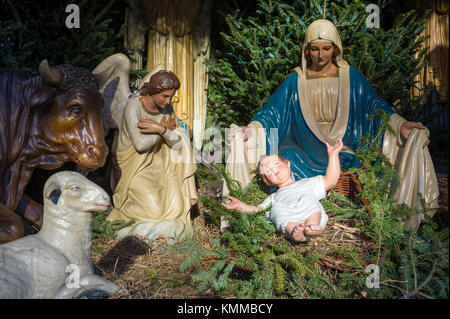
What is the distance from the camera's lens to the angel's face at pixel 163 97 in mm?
3520

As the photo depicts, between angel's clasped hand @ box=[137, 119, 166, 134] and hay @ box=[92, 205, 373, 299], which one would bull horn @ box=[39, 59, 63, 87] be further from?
hay @ box=[92, 205, 373, 299]

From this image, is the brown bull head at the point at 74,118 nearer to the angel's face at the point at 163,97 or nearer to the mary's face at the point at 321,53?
the angel's face at the point at 163,97

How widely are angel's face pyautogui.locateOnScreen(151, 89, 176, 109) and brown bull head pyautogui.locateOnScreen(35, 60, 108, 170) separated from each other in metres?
0.60

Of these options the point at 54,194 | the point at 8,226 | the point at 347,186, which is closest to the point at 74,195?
the point at 54,194

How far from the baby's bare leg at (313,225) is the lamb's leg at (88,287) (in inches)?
46.4

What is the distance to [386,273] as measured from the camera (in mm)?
2523

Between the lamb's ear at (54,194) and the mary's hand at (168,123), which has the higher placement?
the mary's hand at (168,123)

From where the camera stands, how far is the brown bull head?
3.04 meters

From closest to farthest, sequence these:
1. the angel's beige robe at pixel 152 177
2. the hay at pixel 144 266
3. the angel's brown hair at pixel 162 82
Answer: the hay at pixel 144 266 → the angel's brown hair at pixel 162 82 → the angel's beige robe at pixel 152 177

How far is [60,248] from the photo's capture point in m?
2.17

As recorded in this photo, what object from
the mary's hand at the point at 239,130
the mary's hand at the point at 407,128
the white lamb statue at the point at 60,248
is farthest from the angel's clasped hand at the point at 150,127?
the mary's hand at the point at 407,128

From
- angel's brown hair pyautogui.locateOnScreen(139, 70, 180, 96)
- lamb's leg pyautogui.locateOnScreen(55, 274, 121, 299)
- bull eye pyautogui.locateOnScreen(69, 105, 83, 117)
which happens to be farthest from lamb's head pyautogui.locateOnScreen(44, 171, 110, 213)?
angel's brown hair pyautogui.locateOnScreen(139, 70, 180, 96)
